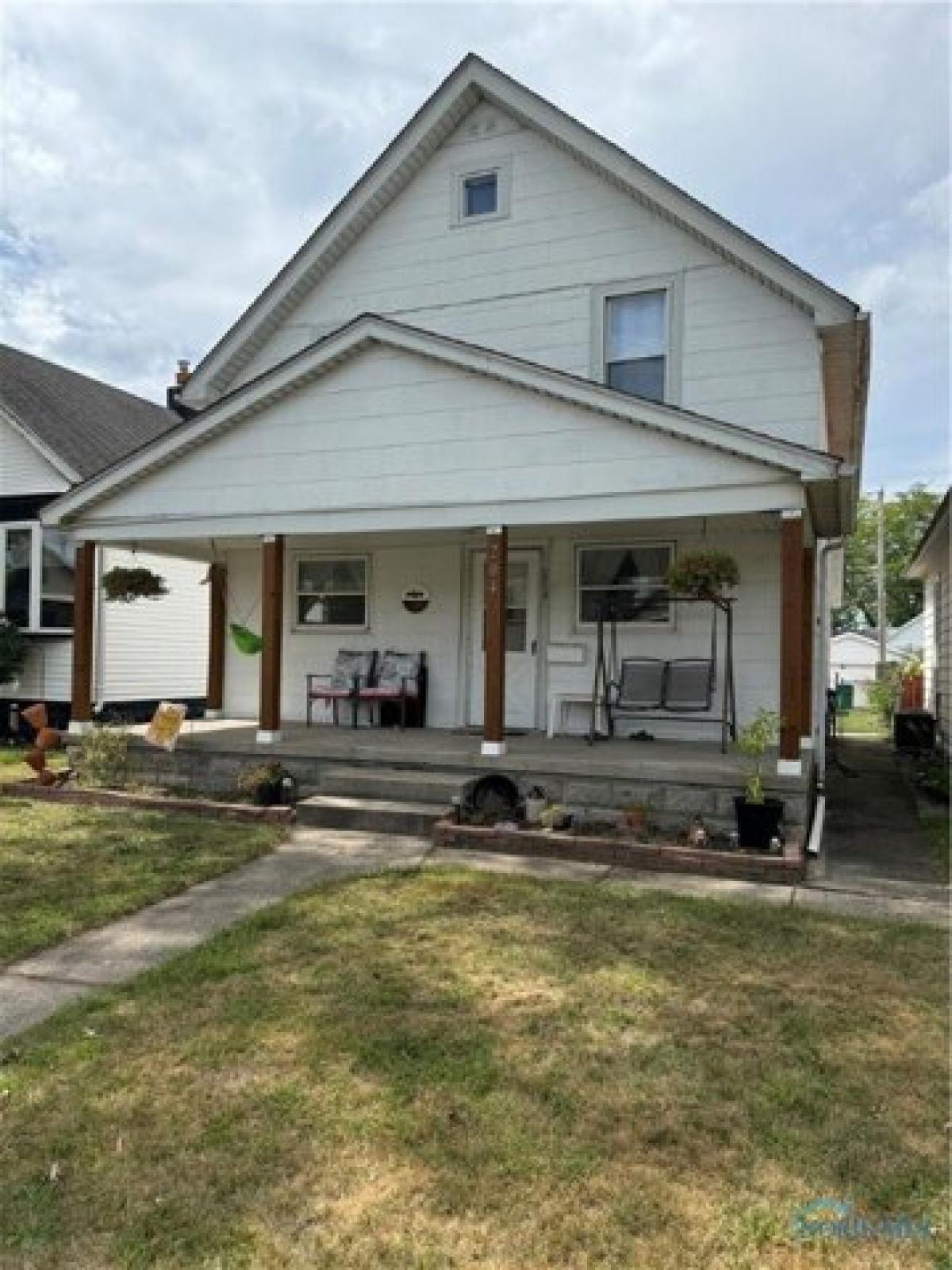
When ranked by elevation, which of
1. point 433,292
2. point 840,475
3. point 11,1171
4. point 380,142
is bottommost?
point 11,1171

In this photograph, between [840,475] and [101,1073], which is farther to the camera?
[840,475]

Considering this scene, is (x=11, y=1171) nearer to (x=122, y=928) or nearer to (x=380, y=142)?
(x=122, y=928)

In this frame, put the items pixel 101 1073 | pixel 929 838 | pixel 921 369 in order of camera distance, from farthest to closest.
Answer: pixel 921 369, pixel 929 838, pixel 101 1073

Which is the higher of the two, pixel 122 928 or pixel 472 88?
pixel 472 88

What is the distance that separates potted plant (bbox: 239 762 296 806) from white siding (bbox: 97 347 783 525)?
103 inches

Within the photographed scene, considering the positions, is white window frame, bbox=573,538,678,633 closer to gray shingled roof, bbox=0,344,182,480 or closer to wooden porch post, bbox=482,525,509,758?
wooden porch post, bbox=482,525,509,758

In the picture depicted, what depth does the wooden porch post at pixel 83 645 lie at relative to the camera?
986 centimetres

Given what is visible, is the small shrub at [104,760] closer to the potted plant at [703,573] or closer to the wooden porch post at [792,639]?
the potted plant at [703,573]

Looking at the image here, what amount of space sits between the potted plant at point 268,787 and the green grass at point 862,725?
16.6 meters

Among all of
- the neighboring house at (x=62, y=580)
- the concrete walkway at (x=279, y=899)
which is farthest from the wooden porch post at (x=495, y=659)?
the neighboring house at (x=62, y=580)

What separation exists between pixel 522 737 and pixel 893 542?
5164cm

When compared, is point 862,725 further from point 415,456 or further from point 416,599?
point 415,456

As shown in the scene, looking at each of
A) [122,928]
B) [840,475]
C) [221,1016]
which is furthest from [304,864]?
[840,475]

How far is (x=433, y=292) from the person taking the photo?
35.9 feet
